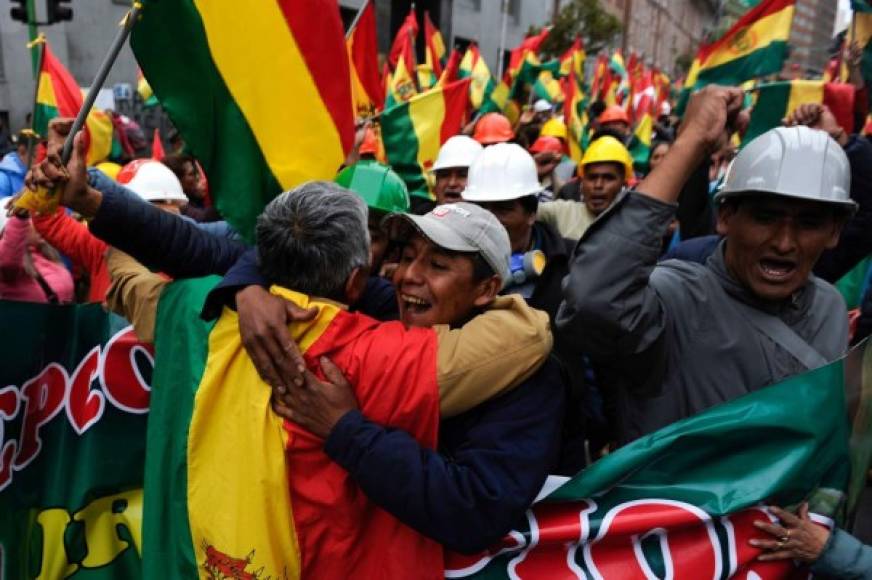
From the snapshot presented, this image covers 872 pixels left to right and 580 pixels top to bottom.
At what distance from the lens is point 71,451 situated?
231 centimetres

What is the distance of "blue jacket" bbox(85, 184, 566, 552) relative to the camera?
4.82 feet

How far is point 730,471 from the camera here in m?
1.71

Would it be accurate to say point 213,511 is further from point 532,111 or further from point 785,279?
point 532,111

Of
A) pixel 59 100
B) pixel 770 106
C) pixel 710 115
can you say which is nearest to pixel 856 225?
pixel 770 106

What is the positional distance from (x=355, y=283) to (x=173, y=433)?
65cm

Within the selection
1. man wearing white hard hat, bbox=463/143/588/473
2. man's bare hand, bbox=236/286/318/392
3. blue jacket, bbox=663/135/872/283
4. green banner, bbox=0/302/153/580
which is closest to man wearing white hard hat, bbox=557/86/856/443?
man's bare hand, bbox=236/286/318/392

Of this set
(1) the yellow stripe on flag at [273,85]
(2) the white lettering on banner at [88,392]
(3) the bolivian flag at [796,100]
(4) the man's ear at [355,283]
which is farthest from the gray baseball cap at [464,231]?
(3) the bolivian flag at [796,100]

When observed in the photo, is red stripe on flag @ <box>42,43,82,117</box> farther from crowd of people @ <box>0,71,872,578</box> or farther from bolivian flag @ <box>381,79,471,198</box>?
crowd of people @ <box>0,71,872,578</box>

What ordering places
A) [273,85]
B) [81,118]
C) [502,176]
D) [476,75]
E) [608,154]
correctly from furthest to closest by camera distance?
[476,75] → [608,154] → [502,176] → [273,85] → [81,118]

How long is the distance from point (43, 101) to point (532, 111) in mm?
6320

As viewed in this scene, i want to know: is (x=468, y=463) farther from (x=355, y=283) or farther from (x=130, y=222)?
(x=130, y=222)

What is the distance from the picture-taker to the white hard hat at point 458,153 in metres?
4.91

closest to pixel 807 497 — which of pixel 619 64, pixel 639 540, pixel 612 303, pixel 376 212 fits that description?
pixel 639 540

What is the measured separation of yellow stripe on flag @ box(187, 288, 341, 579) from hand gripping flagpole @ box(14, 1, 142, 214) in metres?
0.72
